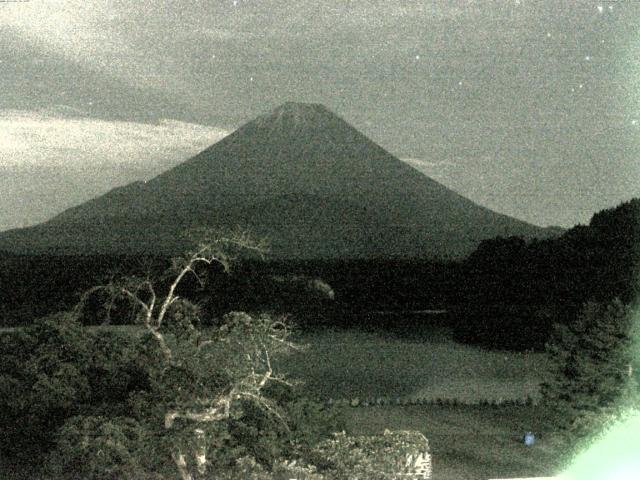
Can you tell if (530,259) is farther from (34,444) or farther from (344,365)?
Result: (34,444)

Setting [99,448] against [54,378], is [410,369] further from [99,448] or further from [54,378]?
[99,448]

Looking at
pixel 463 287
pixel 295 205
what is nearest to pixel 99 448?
pixel 463 287

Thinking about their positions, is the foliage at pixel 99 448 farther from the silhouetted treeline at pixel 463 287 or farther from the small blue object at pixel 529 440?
the small blue object at pixel 529 440

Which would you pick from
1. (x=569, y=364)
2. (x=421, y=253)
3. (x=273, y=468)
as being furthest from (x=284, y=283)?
(x=421, y=253)

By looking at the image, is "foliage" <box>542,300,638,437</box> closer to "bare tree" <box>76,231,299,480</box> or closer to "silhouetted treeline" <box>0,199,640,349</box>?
"bare tree" <box>76,231,299,480</box>

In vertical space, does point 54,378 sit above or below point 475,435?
above
